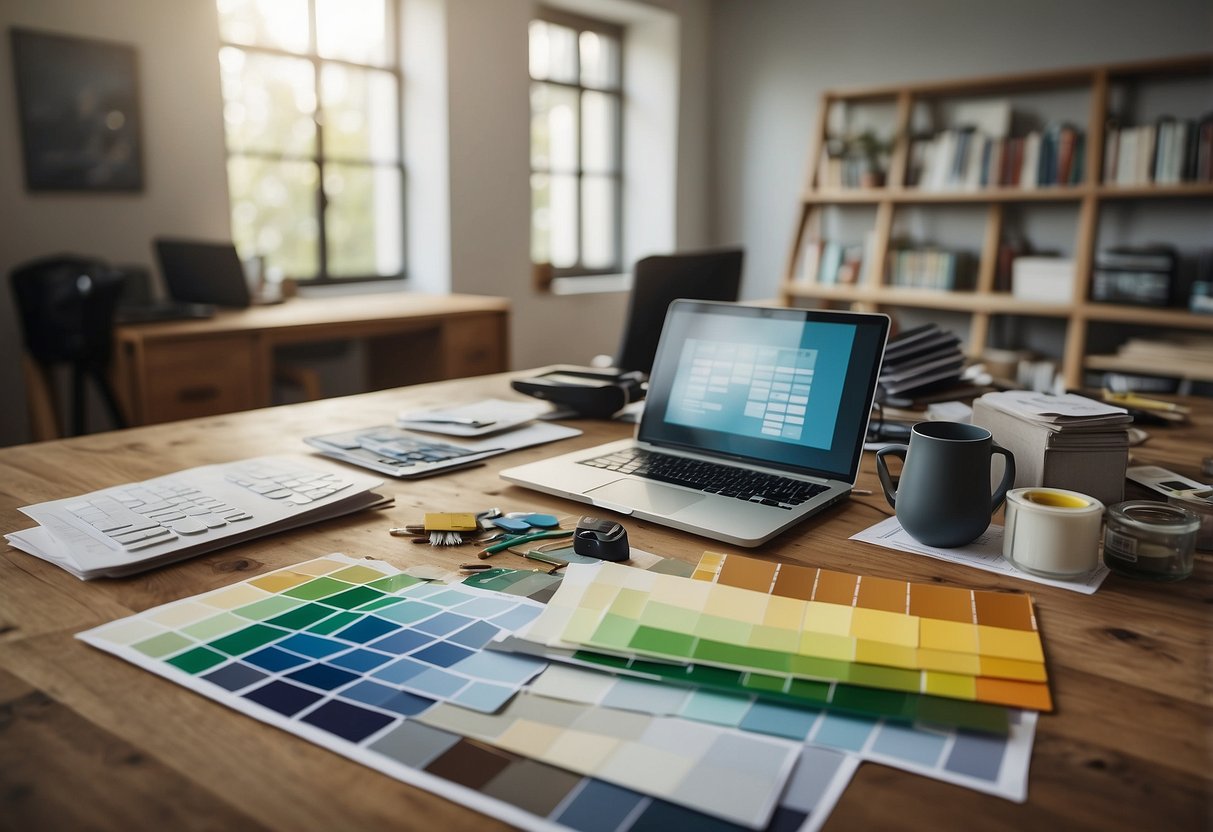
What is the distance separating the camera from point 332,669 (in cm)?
69

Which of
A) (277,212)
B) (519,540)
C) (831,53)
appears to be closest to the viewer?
(519,540)

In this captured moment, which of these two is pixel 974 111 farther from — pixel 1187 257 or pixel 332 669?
pixel 332 669

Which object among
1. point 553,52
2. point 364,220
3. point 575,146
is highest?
point 553,52

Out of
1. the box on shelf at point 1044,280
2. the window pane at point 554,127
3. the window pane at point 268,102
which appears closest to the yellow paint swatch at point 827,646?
the window pane at point 268,102

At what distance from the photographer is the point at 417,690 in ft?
2.17

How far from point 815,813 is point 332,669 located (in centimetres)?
36

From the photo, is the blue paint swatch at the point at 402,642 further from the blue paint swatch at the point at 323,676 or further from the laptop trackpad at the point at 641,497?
the laptop trackpad at the point at 641,497

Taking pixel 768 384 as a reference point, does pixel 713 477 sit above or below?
below

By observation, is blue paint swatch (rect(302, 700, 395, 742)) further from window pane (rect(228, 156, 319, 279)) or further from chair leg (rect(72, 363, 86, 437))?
window pane (rect(228, 156, 319, 279))

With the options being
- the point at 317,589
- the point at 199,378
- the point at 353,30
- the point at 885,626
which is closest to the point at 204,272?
the point at 199,378

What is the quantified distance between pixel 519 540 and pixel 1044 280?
13.2 feet

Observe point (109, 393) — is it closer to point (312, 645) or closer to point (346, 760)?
point (312, 645)

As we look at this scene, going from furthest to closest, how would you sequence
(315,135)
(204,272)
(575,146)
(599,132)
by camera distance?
(599,132) < (575,146) < (315,135) < (204,272)

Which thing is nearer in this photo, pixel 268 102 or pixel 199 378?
pixel 199 378
